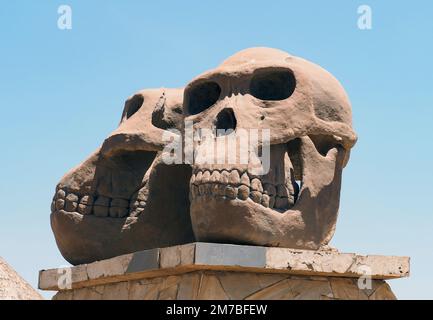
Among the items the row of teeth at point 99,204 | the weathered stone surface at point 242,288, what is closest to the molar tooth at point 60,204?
the row of teeth at point 99,204

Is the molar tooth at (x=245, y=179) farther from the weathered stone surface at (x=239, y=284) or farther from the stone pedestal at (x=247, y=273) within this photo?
the weathered stone surface at (x=239, y=284)

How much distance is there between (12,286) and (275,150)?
7.40 metres

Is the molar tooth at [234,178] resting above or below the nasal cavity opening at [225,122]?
below

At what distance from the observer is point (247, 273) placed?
7434 mm

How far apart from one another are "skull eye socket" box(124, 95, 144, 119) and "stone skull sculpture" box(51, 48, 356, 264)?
1 centimetres

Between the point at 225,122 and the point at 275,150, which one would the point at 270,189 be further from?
the point at 225,122

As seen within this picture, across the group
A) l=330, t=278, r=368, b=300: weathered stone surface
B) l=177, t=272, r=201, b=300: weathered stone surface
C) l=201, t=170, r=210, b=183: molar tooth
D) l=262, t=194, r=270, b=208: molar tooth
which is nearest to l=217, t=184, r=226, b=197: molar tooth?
l=201, t=170, r=210, b=183: molar tooth

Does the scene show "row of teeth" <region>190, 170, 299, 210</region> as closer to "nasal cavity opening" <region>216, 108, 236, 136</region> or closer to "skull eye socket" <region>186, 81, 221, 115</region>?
"nasal cavity opening" <region>216, 108, 236, 136</region>

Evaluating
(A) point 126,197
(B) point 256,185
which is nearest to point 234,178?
(B) point 256,185

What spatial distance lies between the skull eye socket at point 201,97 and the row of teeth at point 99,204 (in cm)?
101

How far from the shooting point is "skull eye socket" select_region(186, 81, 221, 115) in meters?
8.38

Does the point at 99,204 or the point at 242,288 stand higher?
the point at 99,204

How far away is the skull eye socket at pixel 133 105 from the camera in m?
9.38
